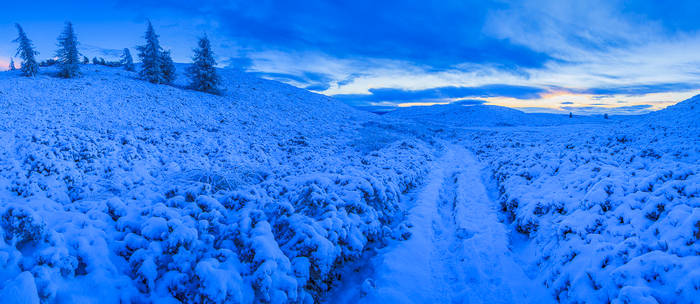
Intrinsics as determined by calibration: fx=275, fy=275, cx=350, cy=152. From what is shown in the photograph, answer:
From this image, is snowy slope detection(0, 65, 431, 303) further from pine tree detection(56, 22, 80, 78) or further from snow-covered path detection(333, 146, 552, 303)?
pine tree detection(56, 22, 80, 78)

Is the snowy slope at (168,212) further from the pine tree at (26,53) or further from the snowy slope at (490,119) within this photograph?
the snowy slope at (490,119)

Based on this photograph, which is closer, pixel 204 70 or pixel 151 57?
pixel 151 57

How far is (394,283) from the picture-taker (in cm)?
552

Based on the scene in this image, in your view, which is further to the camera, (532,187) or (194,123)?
(194,123)

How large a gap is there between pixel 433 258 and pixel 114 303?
5.93 meters

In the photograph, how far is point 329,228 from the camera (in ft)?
21.6

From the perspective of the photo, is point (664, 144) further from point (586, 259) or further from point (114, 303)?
point (114, 303)

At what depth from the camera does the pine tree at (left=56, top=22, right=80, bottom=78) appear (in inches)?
1160

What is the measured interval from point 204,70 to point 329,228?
35.8 meters

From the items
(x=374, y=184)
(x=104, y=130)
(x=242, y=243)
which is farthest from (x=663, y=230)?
(x=104, y=130)

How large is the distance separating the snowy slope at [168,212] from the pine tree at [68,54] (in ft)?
50.2

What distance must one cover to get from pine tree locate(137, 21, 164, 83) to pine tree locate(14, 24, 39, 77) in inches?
359

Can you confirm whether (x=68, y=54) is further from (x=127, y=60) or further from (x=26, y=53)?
(x=127, y=60)

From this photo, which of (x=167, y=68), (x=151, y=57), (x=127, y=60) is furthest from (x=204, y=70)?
(x=127, y=60)
